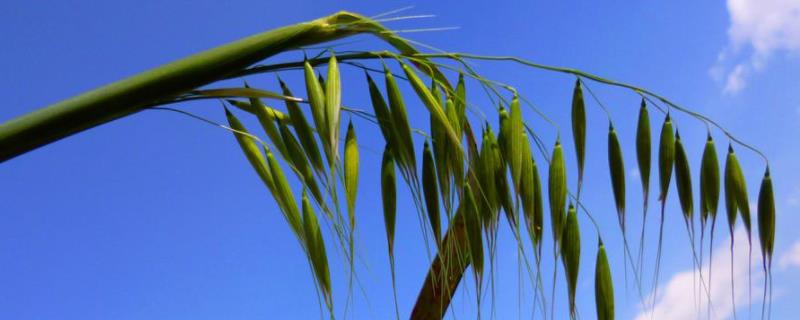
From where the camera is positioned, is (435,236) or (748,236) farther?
(748,236)

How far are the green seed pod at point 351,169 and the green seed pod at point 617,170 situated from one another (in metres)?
0.41

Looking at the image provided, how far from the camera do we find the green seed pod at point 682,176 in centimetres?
118

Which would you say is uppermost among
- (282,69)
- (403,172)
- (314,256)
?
(282,69)

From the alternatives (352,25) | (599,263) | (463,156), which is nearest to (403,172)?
(463,156)

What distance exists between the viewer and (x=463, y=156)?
1057 millimetres

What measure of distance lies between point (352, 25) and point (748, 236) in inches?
30.1

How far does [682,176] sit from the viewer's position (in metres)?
1.18

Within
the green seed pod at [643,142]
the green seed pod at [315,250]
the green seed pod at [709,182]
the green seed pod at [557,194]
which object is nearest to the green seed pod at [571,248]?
the green seed pod at [557,194]

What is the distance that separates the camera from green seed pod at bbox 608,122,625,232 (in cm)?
116

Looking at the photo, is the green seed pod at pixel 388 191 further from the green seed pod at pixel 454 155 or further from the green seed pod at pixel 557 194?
the green seed pod at pixel 557 194

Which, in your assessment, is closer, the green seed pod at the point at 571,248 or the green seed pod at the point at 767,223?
the green seed pod at the point at 571,248

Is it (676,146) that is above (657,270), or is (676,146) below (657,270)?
above

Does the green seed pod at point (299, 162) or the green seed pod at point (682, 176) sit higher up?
the green seed pod at point (682, 176)

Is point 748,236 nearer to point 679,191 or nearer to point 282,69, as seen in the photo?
point 679,191
